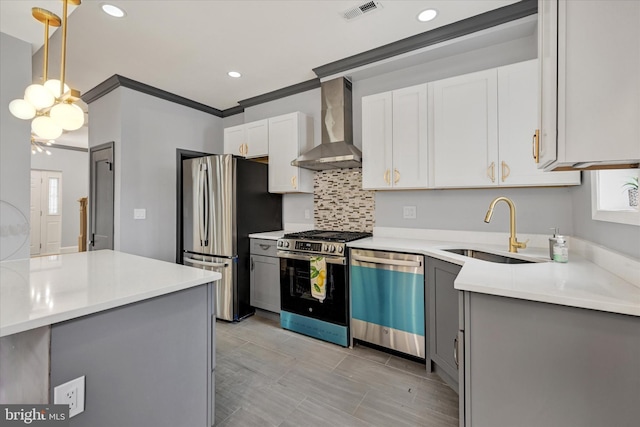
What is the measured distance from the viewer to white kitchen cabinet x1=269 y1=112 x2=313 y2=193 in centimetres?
335

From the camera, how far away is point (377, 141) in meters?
2.75

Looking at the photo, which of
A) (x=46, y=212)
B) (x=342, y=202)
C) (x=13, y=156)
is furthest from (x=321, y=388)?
(x=46, y=212)

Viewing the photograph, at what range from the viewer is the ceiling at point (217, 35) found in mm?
2162

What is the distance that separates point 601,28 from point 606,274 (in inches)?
42.7

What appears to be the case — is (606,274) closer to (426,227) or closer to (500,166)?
(500,166)

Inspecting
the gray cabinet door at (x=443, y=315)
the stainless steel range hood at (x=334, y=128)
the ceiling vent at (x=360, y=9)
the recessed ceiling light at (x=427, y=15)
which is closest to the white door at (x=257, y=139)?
the stainless steel range hood at (x=334, y=128)

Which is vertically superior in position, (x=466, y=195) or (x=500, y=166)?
(x=500, y=166)

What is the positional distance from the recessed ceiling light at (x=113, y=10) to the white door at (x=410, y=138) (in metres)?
2.36

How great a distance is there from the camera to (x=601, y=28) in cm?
91

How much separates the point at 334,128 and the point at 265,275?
180cm

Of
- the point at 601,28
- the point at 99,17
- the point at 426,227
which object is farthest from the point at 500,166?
the point at 99,17

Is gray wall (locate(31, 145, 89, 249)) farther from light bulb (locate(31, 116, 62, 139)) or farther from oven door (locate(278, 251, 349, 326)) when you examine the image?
light bulb (locate(31, 116, 62, 139))

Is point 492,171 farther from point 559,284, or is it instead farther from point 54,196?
point 54,196

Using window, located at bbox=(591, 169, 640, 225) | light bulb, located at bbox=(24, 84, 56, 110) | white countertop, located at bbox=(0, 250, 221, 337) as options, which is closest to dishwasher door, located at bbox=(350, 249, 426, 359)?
window, located at bbox=(591, 169, 640, 225)
